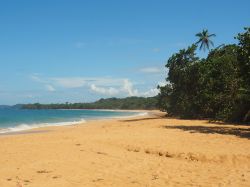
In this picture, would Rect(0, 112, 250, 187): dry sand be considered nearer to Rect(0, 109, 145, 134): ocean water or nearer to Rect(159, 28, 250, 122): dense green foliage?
Rect(159, 28, 250, 122): dense green foliage

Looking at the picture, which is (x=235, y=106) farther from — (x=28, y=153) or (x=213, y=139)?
(x=28, y=153)

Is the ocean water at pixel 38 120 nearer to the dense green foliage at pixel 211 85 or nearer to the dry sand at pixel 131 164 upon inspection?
the dense green foliage at pixel 211 85

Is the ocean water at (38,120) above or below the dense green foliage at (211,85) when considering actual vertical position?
below

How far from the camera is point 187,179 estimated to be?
980cm

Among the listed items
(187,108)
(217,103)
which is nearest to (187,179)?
(217,103)

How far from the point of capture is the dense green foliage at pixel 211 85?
24094 mm

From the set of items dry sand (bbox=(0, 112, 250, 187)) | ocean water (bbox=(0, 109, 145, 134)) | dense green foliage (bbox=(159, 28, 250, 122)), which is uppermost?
dense green foliage (bbox=(159, 28, 250, 122))

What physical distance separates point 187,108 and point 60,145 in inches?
1095

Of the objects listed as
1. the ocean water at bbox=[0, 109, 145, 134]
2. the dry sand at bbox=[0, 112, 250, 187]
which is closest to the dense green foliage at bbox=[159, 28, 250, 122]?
the dry sand at bbox=[0, 112, 250, 187]

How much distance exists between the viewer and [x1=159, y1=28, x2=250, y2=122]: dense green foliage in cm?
2409

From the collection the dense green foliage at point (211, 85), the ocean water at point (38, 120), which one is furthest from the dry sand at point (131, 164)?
the ocean water at point (38, 120)

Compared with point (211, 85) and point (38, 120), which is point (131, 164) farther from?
point (38, 120)

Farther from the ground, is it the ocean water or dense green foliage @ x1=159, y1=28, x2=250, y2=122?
dense green foliage @ x1=159, y1=28, x2=250, y2=122

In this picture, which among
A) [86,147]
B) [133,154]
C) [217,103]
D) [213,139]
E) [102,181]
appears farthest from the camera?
[217,103]
